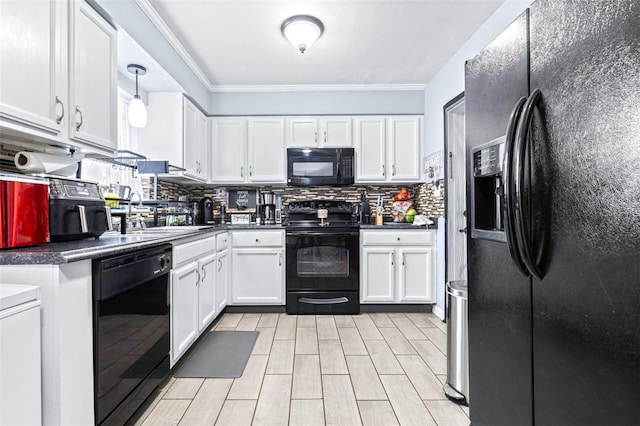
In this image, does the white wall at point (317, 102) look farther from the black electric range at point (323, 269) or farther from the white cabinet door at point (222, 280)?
the white cabinet door at point (222, 280)

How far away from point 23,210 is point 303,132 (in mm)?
2806

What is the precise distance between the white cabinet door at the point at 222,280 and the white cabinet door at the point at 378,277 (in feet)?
4.54

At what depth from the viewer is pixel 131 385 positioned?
161 cm

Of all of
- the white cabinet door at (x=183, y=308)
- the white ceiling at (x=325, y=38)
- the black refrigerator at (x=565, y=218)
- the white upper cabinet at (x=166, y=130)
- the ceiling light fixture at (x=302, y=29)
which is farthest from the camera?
the white upper cabinet at (x=166, y=130)

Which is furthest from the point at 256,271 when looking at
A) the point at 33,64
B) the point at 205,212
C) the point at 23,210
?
the point at 33,64

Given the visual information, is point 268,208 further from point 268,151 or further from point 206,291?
point 206,291

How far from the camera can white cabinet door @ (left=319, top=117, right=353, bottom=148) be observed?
385cm

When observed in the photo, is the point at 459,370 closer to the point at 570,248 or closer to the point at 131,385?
the point at 570,248

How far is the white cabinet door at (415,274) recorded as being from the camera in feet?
11.5

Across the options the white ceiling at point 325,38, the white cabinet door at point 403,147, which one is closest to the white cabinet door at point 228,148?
the white ceiling at point 325,38

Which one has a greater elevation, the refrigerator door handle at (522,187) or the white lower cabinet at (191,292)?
the refrigerator door handle at (522,187)

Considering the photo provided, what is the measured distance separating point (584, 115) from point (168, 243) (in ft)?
6.62

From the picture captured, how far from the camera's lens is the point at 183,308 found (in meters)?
2.26

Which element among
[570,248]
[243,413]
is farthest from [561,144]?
[243,413]
